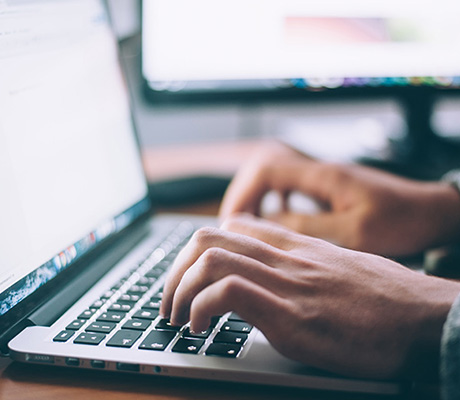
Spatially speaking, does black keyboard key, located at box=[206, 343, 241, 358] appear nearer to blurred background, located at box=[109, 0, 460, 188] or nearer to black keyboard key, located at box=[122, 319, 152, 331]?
black keyboard key, located at box=[122, 319, 152, 331]

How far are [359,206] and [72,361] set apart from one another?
360 mm

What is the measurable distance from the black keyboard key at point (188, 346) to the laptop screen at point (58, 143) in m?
0.13

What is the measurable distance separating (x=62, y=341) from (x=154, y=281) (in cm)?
12

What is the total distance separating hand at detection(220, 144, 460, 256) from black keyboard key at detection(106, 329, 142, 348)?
0.27 meters

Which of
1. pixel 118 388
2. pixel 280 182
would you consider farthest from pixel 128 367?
pixel 280 182

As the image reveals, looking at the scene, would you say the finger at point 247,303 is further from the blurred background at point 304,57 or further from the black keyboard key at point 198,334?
the blurred background at point 304,57

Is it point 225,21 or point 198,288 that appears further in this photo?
point 225,21

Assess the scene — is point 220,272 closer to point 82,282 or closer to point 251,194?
point 82,282

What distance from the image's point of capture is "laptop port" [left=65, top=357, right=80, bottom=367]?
1.18 feet

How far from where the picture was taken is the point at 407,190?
24.5 inches

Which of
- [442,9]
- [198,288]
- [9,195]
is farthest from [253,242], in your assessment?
[442,9]

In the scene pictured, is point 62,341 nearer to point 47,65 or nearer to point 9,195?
point 9,195

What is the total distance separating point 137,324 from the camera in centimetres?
39

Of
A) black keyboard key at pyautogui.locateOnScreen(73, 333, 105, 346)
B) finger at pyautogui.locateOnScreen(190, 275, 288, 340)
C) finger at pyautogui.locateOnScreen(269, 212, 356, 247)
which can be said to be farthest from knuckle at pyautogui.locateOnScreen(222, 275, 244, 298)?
finger at pyautogui.locateOnScreen(269, 212, 356, 247)
